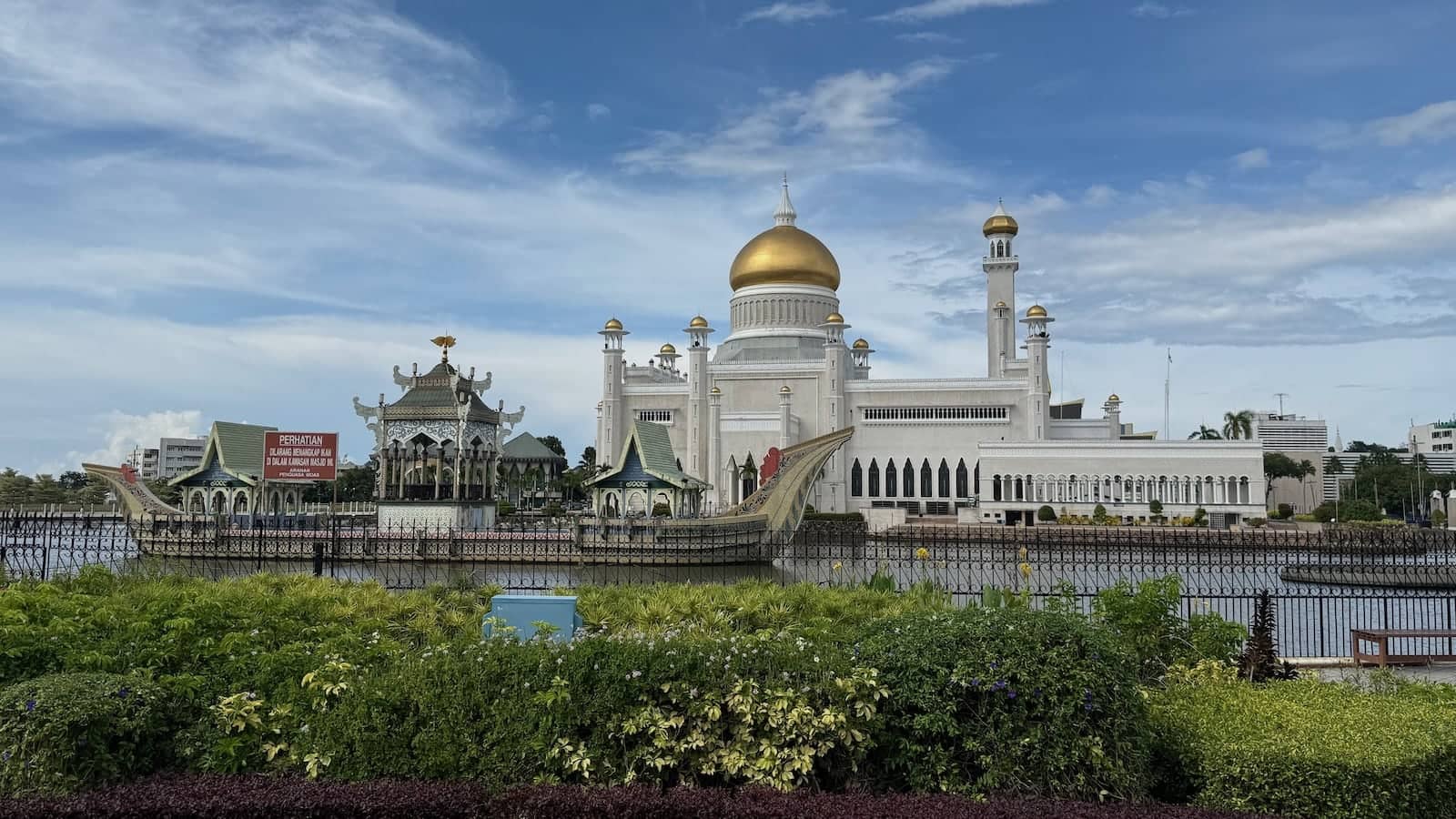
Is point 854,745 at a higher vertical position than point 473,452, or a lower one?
lower

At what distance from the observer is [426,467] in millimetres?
40375

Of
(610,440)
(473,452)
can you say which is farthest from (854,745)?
(610,440)

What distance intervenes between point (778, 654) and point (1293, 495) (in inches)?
3567

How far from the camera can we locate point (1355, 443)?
13875cm

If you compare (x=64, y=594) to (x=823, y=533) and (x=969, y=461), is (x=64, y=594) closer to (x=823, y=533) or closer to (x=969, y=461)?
(x=823, y=533)

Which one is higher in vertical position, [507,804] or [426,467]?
[426,467]

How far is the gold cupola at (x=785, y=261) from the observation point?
211ft

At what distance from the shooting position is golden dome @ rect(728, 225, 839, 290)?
211 feet

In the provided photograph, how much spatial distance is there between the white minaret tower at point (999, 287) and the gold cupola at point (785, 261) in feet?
34.6

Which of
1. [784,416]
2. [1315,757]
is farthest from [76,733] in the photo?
[784,416]

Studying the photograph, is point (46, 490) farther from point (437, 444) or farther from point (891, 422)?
point (891, 422)

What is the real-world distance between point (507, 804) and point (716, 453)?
170 ft

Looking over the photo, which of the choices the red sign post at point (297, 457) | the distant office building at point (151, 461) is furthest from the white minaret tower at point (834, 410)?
the distant office building at point (151, 461)

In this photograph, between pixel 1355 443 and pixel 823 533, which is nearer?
pixel 823 533
